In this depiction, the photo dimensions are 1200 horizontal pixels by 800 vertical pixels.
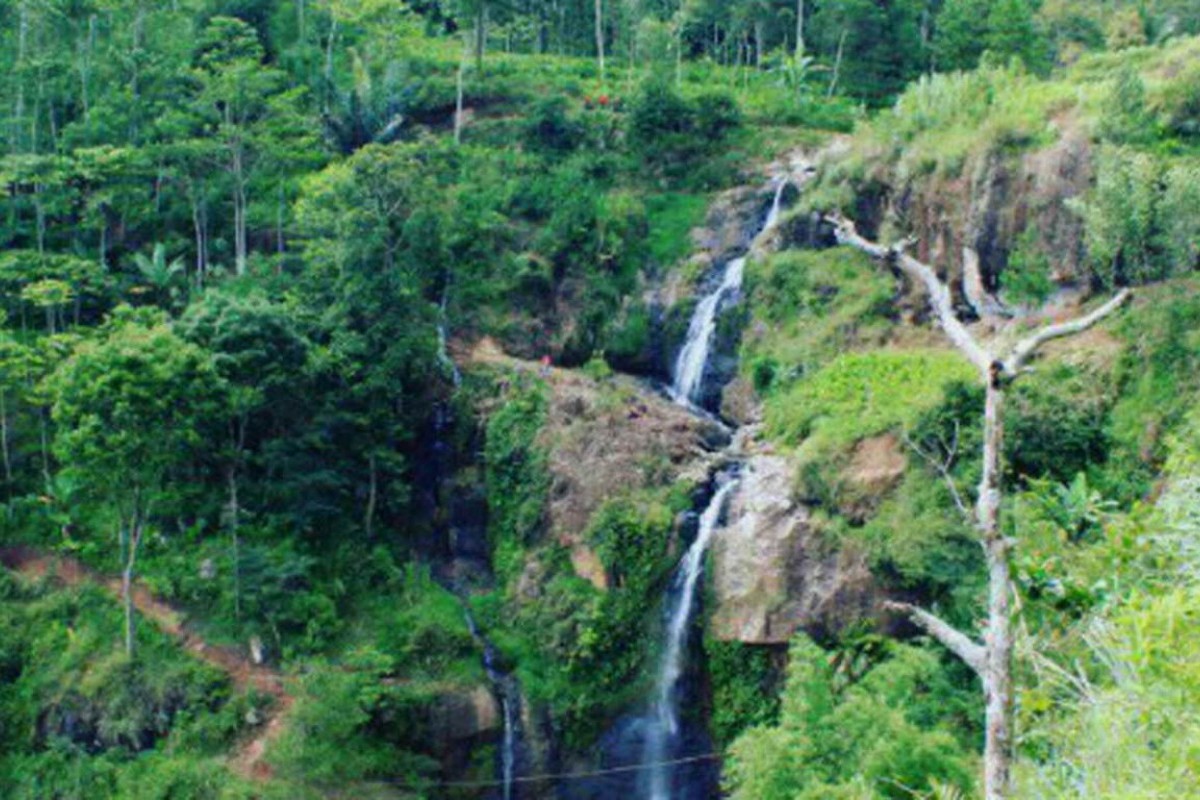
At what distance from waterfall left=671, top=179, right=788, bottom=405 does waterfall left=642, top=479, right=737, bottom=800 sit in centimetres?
634

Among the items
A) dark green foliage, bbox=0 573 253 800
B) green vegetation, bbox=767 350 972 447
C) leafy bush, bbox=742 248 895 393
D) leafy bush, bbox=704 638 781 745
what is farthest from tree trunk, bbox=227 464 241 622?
leafy bush, bbox=742 248 895 393

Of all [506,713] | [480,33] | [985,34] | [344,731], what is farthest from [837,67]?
[344,731]

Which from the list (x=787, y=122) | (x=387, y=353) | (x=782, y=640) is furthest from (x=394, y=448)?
(x=787, y=122)

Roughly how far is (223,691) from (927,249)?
58.0ft

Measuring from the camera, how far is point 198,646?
22078 millimetres

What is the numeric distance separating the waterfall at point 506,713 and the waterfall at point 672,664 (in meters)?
2.39

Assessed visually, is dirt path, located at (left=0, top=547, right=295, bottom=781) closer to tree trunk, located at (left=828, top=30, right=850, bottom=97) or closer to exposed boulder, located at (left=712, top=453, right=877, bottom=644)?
exposed boulder, located at (left=712, top=453, right=877, bottom=644)

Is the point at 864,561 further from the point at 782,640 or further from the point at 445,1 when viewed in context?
the point at 445,1

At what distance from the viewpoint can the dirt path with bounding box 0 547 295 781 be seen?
20.4 meters

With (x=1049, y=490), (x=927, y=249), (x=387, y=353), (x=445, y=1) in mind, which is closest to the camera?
(x=1049, y=490)

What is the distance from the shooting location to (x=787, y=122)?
36219 mm

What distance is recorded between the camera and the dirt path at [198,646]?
20.4 meters

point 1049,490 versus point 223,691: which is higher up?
point 1049,490

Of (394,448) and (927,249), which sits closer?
(394,448)
